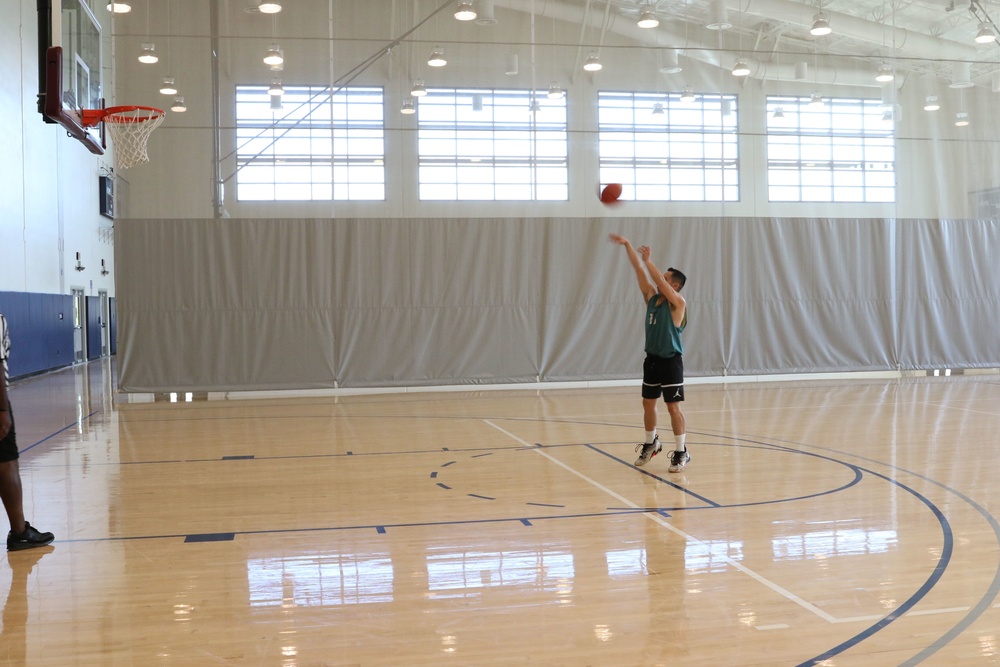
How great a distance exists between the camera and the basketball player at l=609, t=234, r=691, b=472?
738cm

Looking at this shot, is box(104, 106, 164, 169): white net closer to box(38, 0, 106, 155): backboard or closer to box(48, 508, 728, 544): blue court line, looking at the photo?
box(38, 0, 106, 155): backboard

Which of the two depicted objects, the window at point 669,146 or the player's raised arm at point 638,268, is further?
the window at point 669,146

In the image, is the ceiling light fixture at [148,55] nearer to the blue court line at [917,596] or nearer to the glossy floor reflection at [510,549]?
the glossy floor reflection at [510,549]

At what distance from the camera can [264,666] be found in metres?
3.45

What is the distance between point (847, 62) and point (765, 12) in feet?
5.81

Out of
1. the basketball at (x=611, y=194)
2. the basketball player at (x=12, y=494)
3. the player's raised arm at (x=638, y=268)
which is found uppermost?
the basketball at (x=611, y=194)

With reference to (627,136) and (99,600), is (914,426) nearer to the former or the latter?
(627,136)

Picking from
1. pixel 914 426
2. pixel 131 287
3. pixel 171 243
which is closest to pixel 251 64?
pixel 171 243

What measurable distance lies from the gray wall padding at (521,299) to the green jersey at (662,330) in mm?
7672

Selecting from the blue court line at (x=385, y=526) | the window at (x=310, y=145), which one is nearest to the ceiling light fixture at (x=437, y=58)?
the window at (x=310, y=145)

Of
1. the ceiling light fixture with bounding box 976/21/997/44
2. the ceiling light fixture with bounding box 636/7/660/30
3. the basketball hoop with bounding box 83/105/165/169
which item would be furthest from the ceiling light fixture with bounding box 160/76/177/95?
the ceiling light fixture with bounding box 976/21/997/44

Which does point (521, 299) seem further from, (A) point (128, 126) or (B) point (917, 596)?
(B) point (917, 596)

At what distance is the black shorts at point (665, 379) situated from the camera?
748 cm

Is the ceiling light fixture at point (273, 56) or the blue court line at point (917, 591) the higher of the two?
the ceiling light fixture at point (273, 56)
